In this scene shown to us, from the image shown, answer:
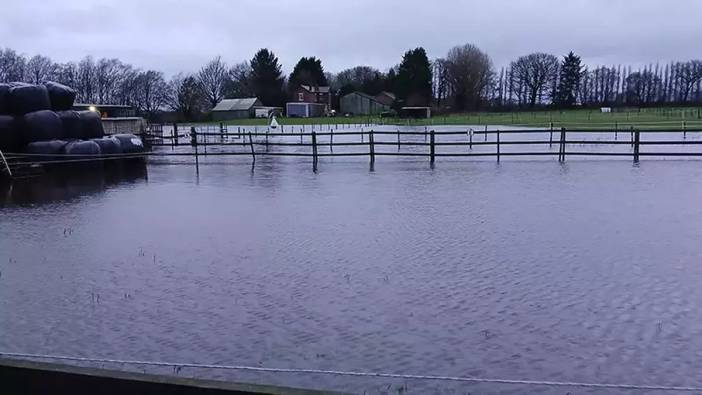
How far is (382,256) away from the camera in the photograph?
28.6ft

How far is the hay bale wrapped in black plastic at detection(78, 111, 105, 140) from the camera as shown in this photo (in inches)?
1028

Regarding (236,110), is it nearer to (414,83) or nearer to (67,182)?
Result: (414,83)

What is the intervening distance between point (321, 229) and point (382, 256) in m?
2.24

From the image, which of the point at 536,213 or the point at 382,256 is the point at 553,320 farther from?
the point at 536,213

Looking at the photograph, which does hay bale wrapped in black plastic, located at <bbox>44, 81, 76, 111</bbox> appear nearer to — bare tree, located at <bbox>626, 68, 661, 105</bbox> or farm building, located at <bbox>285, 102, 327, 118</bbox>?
farm building, located at <bbox>285, 102, 327, 118</bbox>

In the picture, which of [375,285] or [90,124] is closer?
[375,285]

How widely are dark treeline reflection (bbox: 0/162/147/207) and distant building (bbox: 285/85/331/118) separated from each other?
80572mm

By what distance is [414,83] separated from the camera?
3969 inches

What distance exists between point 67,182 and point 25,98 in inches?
255

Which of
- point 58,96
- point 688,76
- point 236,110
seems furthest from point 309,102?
point 58,96

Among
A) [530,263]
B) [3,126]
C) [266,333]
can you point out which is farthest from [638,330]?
[3,126]

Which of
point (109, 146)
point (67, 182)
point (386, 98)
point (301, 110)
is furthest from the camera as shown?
point (386, 98)

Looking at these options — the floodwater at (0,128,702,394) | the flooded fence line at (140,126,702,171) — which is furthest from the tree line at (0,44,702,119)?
the floodwater at (0,128,702,394)

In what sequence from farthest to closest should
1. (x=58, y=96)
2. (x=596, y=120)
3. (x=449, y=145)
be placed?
(x=596, y=120) < (x=449, y=145) < (x=58, y=96)
